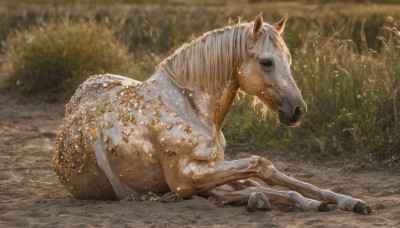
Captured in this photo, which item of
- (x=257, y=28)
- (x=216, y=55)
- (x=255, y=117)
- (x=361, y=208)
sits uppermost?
(x=257, y=28)

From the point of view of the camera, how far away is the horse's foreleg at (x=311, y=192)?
207 inches

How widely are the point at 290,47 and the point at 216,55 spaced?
5.06m

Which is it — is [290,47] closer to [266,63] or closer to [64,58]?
[64,58]

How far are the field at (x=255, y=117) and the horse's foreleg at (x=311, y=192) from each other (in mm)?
75

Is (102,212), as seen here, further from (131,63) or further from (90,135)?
(131,63)

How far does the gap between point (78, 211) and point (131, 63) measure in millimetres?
6004

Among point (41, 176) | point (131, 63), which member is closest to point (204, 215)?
point (41, 176)

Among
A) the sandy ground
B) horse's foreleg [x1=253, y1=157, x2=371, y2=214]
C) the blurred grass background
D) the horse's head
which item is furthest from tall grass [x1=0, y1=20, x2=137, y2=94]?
horse's foreleg [x1=253, y1=157, x2=371, y2=214]

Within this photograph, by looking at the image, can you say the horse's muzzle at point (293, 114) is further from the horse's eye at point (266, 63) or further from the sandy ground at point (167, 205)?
the sandy ground at point (167, 205)

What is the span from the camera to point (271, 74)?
17.7ft

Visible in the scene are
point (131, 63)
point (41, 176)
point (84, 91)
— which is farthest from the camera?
point (131, 63)

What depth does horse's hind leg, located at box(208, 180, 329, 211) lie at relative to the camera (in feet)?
17.4

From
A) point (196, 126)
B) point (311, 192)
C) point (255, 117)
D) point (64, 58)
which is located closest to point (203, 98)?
point (196, 126)

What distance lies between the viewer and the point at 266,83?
213 inches
